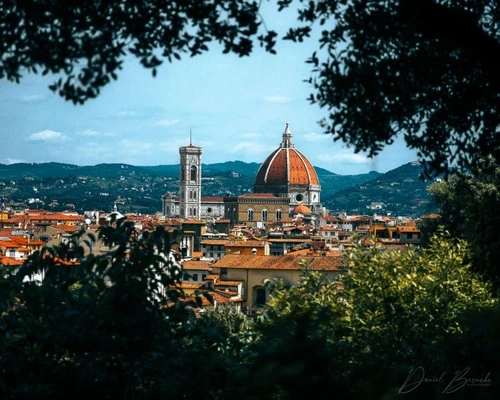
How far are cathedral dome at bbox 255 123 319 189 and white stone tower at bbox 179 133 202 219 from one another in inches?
339

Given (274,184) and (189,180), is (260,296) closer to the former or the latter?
(274,184)

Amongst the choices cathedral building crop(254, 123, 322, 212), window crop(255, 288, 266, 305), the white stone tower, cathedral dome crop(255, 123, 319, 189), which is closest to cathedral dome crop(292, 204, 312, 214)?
cathedral building crop(254, 123, 322, 212)

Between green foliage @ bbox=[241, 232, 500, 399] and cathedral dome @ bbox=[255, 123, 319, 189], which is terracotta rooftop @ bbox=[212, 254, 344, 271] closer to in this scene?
green foliage @ bbox=[241, 232, 500, 399]

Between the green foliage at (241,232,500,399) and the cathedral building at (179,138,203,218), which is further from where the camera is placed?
the cathedral building at (179,138,203,218)

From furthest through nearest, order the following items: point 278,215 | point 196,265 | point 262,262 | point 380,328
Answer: point 278,215 < point 196,265 < point 262,262 < point 380,328

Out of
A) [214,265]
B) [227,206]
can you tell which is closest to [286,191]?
[227,206]

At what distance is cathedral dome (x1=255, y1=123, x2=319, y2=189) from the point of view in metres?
149

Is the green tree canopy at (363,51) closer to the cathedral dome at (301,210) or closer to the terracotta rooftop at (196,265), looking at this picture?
the terracotta rooftop at (196,265)

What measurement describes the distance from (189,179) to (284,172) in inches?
542

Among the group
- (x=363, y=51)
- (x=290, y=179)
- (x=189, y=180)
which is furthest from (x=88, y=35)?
(x=189, y=180)

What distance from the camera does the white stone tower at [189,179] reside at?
152m

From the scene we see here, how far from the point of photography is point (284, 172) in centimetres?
14862

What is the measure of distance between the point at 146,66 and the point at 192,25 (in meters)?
0.40

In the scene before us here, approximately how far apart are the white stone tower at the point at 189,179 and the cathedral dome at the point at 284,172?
860 centimetres
